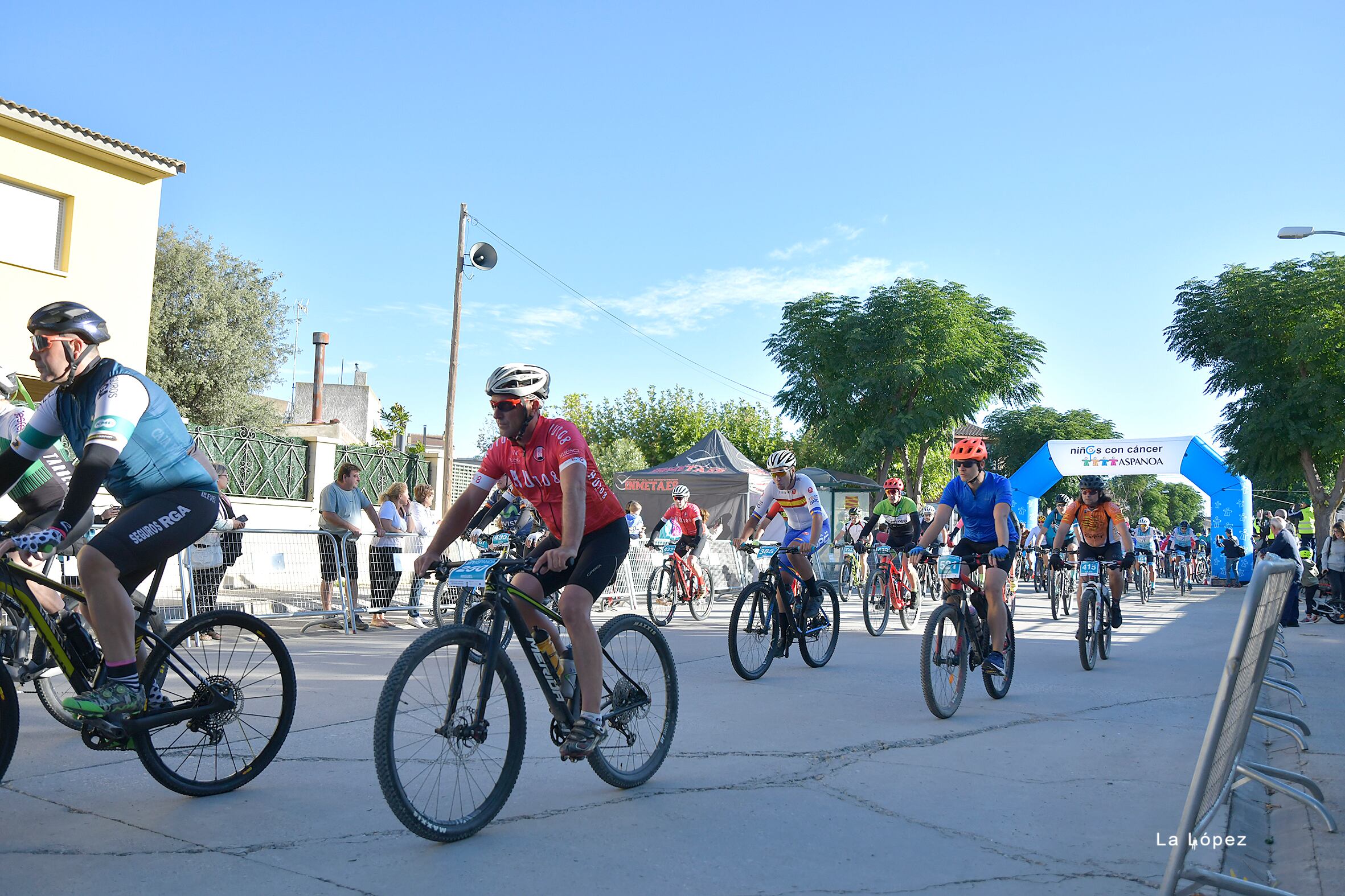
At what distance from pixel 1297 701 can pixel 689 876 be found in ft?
20.9

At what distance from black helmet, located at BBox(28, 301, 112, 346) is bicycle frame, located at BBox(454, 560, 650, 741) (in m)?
1.78

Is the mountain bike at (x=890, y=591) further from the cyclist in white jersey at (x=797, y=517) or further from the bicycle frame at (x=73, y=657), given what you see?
the bicycle frame at (x=73, y=657)

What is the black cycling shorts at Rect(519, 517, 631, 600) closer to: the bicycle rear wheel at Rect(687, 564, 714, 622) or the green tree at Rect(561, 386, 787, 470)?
the bicycle rear wheel at Rect(687, 564, 714, 622)

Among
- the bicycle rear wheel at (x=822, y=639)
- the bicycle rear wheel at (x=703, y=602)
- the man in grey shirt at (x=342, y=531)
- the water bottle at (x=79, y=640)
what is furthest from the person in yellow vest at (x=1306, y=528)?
the water bottle at (x=79, y=640)

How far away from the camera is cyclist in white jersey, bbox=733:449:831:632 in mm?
8891

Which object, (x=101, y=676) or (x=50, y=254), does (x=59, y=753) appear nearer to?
(x=101, y=676)

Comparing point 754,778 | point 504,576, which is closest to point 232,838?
point 504,576

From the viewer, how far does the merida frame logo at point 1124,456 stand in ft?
88.8

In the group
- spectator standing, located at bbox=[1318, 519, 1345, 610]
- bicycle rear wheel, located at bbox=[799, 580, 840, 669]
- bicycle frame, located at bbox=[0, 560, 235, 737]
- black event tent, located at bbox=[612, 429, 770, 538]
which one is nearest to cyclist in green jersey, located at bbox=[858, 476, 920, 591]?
bicycle rear wheel, located at bbox=[799, 580, 840, 669]

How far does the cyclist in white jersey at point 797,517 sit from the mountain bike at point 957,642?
1.41 metres

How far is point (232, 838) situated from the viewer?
388 cm

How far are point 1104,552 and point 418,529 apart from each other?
8.38 meters

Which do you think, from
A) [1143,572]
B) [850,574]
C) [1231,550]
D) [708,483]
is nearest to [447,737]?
[850,574]

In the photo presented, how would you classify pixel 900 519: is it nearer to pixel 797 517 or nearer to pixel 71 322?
pixel 797 517
